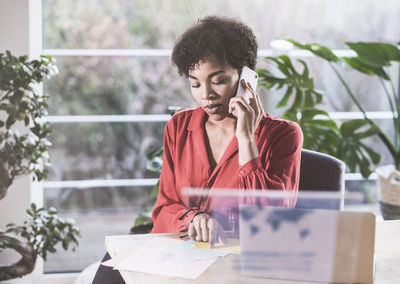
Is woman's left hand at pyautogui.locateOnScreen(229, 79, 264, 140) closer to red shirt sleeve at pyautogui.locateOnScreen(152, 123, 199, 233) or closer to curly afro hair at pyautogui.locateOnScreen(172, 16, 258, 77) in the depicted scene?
curly afro hair at pyautogui.locateOnScreen(172, 16, 258, 77)

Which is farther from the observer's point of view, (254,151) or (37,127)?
(37,127)

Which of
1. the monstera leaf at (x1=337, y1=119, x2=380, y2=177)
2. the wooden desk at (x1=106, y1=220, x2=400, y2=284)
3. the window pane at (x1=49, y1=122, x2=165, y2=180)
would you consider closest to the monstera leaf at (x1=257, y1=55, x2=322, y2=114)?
the monstera leaf at (x1=337, y1=119, x2=380, y2=177)

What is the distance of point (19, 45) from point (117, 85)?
0.66m

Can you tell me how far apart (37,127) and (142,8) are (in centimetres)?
104

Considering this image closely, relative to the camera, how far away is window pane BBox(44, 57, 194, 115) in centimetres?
288

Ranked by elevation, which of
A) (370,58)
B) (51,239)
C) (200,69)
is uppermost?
(370,58)

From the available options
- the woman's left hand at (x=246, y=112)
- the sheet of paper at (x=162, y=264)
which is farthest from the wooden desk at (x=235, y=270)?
the woman's left hand at (x=246, y=112)

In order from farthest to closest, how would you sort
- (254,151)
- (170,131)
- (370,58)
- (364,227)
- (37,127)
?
(370,58), (37,127), (170,131), (254,151), (364,227)

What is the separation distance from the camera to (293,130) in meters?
1.55

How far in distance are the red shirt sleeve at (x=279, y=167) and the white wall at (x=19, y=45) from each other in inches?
55.6

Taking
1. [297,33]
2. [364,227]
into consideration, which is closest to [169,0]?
[297,33]

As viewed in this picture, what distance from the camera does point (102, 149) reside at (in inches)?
119

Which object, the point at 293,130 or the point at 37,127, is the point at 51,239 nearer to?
the point at 37,127

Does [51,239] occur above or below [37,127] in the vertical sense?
below
